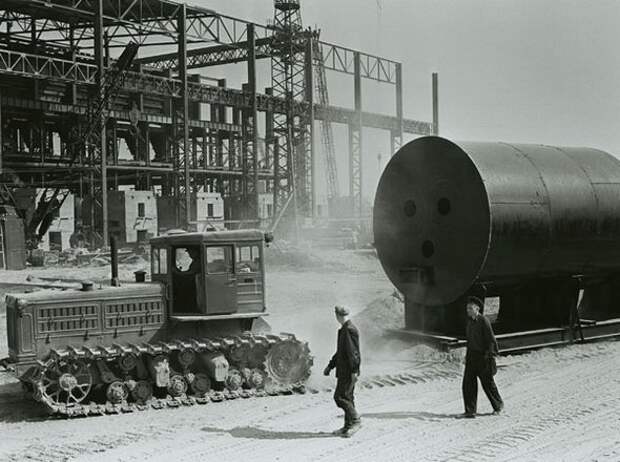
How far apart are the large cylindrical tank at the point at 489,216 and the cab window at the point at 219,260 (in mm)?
4990

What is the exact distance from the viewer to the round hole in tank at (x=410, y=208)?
15.5 m

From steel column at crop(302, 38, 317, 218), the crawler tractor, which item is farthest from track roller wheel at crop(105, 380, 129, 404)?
steel column at crop(302, 38, 317, 218)

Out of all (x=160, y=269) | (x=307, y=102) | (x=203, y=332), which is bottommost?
(x=203, y=332)

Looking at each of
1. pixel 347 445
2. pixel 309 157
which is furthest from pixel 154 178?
pixel 347 445

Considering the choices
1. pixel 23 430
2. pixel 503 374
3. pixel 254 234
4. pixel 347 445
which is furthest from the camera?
pixel 503 374

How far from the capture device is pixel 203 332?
1187 cm

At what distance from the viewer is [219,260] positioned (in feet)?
38.0

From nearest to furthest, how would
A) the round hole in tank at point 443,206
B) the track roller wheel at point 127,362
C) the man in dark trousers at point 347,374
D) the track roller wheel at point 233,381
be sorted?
the man in dark trousers at point 347,374, the track roller wheel at point 127,362, the track roller wheel at point 233,381, the round hole in tank at point 443,206

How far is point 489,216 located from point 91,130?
29442mm

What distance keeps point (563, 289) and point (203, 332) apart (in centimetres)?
831

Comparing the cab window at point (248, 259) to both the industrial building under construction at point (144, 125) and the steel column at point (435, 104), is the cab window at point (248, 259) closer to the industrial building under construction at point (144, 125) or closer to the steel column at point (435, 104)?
the industrial building under construction at point (144, 125)

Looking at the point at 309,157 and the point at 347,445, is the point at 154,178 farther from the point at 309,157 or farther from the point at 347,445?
the point at 347,445

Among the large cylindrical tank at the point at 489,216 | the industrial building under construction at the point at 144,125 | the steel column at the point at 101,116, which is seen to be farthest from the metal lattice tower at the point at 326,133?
the large cylindrical tank at the point at 489,216

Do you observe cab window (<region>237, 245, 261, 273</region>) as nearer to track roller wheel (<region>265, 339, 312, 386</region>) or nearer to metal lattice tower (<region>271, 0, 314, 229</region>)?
track roller wheel (<region>265, 339, 312, 386</region>)
